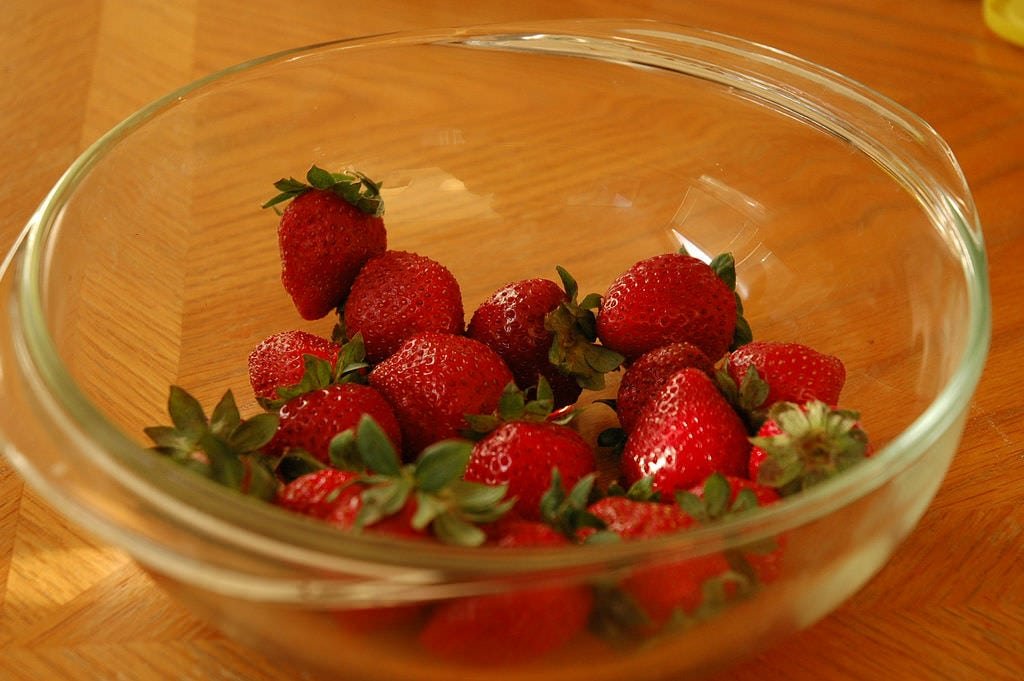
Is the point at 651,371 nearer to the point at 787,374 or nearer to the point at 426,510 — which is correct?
the point at 787,374

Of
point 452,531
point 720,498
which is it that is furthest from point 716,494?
point 452,531

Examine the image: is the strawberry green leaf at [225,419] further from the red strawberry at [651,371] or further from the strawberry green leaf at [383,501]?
the red strawberry at [651,371]

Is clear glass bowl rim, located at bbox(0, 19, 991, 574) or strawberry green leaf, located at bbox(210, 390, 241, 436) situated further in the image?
strawberry green leaf, located at bbox(210, 390, 241, 436)

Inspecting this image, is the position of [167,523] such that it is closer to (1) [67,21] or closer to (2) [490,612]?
(2) [490,612]

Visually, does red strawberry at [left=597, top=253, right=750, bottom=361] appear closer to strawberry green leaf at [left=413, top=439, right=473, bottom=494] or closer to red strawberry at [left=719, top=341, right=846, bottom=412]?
red strawberry at [left=719, top=341, right=846, bottom=412]

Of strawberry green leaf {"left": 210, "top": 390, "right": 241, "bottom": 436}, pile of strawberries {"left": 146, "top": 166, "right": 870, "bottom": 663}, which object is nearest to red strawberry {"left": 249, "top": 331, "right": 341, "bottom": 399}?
pile of strawberries {"left": 146, "top": 166, "right": 870, "bottom": 663}

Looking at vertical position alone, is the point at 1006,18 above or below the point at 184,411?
above
